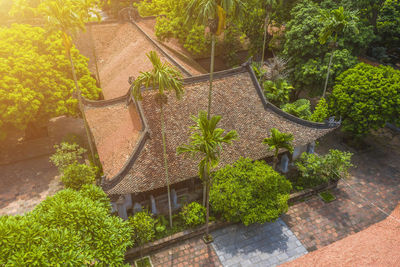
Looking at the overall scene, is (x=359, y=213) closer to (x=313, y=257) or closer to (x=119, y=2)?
(x=313, y=257)

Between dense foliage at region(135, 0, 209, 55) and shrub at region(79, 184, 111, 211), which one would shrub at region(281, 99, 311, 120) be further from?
shrub at region(79, 184, 111, 211)

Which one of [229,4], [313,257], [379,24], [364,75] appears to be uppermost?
[229,4]

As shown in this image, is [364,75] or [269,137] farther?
[364,75]

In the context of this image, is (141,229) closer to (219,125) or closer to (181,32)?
(219,125)

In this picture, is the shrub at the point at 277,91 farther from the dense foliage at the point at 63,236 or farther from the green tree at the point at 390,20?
the dense foliage at the point at 63,236

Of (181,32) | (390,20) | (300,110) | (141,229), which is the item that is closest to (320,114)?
(300,110)

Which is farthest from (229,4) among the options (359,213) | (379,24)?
(379,24)
